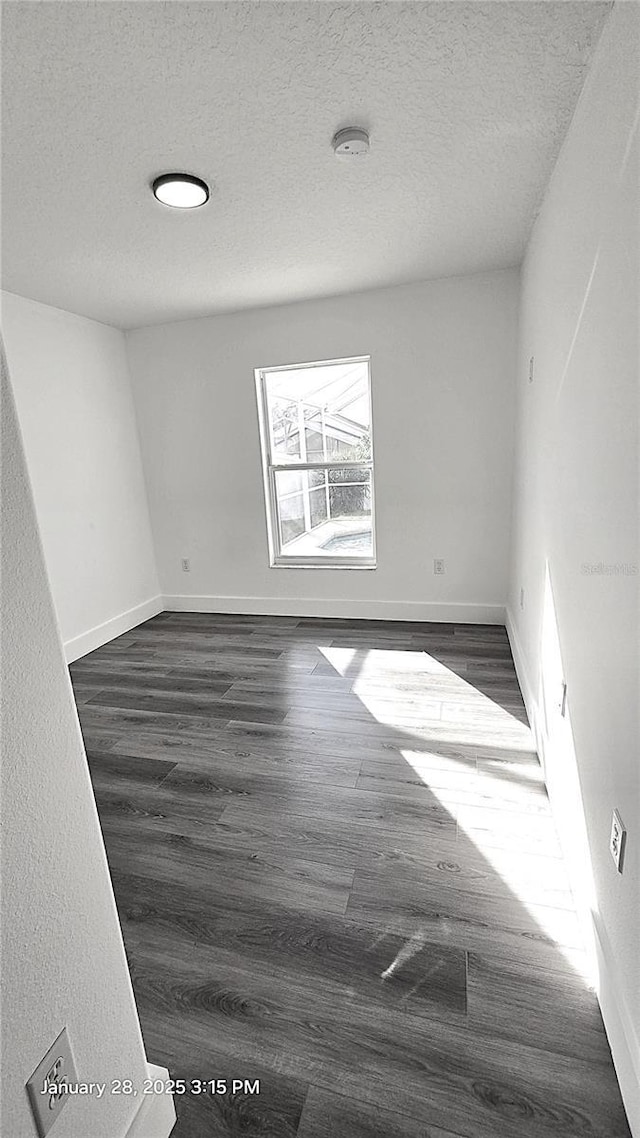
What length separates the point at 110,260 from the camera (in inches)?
113

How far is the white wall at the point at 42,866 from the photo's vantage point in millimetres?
740

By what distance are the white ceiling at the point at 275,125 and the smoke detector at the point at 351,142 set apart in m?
0.04

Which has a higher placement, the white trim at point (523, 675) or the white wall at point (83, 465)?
the white wall at point (83, 465)

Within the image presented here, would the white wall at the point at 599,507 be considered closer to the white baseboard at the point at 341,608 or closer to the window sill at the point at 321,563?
the white baseboard at the point at 341,608

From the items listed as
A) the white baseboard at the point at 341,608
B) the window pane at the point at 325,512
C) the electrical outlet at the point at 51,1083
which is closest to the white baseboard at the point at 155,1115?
the electrical outlet at the point at 51,1083

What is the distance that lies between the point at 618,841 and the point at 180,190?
271 centimetres

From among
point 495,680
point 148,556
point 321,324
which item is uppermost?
point 321,324

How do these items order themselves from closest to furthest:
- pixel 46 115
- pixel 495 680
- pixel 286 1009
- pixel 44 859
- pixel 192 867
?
1. pixel 44 859
2. pixel 286 1009
3. pixel 46 115
4. pixel 192 867
5. pixel 495 680

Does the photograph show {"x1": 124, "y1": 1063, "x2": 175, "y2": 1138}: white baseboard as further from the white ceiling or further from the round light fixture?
the round light fixture

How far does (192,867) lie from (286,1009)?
0.61 meters

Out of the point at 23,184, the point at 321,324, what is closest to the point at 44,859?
the point at 23,184

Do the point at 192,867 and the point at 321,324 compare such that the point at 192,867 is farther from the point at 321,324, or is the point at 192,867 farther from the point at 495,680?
the point at 321,324

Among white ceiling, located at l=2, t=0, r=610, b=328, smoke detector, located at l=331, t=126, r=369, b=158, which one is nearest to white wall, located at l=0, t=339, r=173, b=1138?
white ceiling, located at l=2, t=0, r=610, b=328

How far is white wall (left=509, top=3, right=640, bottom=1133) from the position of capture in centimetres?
114
